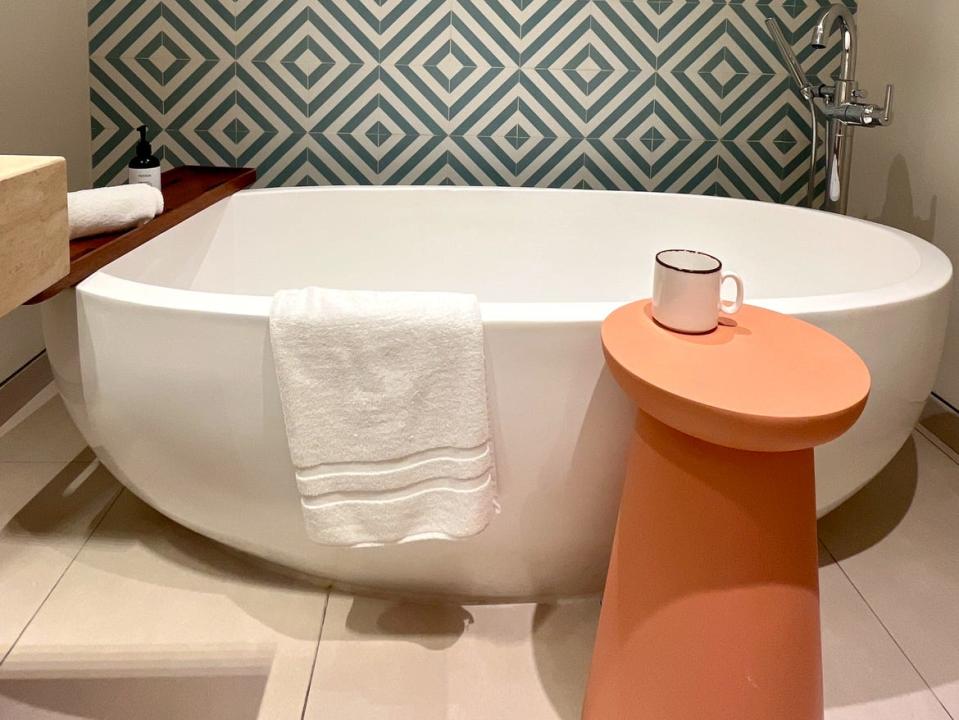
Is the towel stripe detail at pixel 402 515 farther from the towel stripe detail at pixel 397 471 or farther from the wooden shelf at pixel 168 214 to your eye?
the wooden shelf at pixel 168 214

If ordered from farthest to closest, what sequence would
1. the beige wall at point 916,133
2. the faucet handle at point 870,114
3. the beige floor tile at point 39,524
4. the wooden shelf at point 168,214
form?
the beige wall at point 916,133 → the faucet handle at point 870,114 → the beige floor tile at point 39,524 → the wooden shelf at point 168,214

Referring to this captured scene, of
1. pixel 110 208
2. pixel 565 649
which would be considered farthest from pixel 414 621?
pixel 110 208

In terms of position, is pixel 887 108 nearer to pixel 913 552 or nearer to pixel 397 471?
pixel 913 552

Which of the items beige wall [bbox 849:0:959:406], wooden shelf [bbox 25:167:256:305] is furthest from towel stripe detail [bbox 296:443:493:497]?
beige wall [bbox 849:0:959:406]

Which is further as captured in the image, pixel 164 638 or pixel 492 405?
pixel 164 638

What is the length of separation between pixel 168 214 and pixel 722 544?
1416 millimetres

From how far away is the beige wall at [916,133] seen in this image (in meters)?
2.29

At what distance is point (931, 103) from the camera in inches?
94.2

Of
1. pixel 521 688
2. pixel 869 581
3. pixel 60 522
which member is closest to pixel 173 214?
pixel 60 522

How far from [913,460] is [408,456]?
4.86 feet

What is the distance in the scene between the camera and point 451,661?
1.44 meters

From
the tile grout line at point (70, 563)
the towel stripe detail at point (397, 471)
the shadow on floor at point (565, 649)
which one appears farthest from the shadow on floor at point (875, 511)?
the tile grout line at point (70, 563)

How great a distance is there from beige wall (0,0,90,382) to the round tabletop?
1.77 metres

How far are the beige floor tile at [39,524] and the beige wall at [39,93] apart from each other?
49 centimetres
